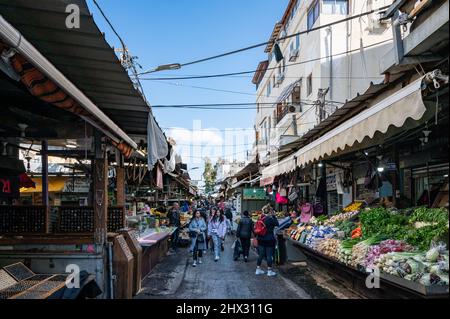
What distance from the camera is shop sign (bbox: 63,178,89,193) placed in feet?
53.4

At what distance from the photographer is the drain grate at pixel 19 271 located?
5773mm

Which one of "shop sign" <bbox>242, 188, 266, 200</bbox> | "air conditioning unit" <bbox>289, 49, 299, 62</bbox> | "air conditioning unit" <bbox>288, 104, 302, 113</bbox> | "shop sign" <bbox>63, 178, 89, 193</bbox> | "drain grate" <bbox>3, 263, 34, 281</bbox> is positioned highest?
"air conditioning unit" <bbox>289, 49, 299, 62</bbox>

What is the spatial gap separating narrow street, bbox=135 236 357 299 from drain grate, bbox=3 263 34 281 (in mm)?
2635

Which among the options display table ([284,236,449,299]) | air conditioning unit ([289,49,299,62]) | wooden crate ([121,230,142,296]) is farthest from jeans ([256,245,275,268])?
air conditioning unit ([289,49,299,62])

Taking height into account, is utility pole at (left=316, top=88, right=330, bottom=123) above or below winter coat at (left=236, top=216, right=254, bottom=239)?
above

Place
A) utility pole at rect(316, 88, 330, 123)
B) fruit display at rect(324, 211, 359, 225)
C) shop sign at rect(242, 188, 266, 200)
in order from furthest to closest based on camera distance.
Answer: shop sign at rect(242, 188, 266, 200)
utility pole at rect(316, 88, 330, 123)
fruit display at rect(324, 211, 359, 225)

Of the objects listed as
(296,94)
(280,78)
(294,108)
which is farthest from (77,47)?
(280,78)

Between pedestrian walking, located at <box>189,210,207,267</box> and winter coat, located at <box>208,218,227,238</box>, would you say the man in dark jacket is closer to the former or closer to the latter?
winter coat, located at <box>208,218,227,238</box>

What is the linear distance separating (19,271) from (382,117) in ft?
19.0

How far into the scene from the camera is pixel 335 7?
20422mm

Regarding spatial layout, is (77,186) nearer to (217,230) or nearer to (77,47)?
(217,230)

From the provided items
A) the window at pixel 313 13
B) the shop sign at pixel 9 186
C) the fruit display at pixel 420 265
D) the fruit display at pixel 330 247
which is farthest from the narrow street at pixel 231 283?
the window at pixel 313 13

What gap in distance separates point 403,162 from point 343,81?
1058 centimetres

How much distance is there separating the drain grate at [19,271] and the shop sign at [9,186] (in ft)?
9.70
